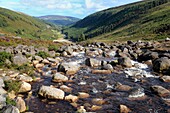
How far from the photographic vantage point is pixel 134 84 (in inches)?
1032

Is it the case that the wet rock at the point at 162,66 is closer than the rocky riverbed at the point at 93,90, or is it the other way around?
A: the rocky riverbed at the point at 93,90

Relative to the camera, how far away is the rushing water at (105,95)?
1908cm

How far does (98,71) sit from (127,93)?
10.6m

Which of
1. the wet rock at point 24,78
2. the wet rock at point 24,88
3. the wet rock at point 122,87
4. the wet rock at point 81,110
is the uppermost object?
the wet rock at point 24,78

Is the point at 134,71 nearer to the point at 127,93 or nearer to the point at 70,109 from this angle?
the point at 127,93

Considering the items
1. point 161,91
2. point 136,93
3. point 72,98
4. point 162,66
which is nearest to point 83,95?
point 72,98

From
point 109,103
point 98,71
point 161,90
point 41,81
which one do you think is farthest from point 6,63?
point 161,90

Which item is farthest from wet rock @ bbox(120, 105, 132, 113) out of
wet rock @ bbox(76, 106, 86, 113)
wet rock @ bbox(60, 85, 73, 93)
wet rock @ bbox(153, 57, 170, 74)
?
wet rock @ bbox(153, 57, 170, 74)

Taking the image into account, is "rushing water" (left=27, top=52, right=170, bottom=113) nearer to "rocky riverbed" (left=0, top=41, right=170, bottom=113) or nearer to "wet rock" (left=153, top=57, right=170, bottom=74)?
"rocky riverbed" (left=0, top=41, right=170, bottom=113)

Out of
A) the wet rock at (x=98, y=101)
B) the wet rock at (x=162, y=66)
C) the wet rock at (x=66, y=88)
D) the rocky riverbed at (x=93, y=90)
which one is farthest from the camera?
the wet rock at (x=162, y=66)

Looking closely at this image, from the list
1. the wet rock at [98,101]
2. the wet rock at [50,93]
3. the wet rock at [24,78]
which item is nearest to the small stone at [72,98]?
the wet rock at [50,93]

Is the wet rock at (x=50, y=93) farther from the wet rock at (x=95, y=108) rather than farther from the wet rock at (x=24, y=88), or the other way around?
the wet rock at (x=95, y=108)

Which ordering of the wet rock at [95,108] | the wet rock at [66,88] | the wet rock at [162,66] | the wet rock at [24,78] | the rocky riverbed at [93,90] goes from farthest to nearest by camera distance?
the wet rock at [162,66] < the wet rock at [24,78] < the wet rock at [66,88] < the rocky riverbed at [93,90] < the wet rock at [95,108]

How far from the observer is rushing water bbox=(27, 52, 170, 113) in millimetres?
19078
